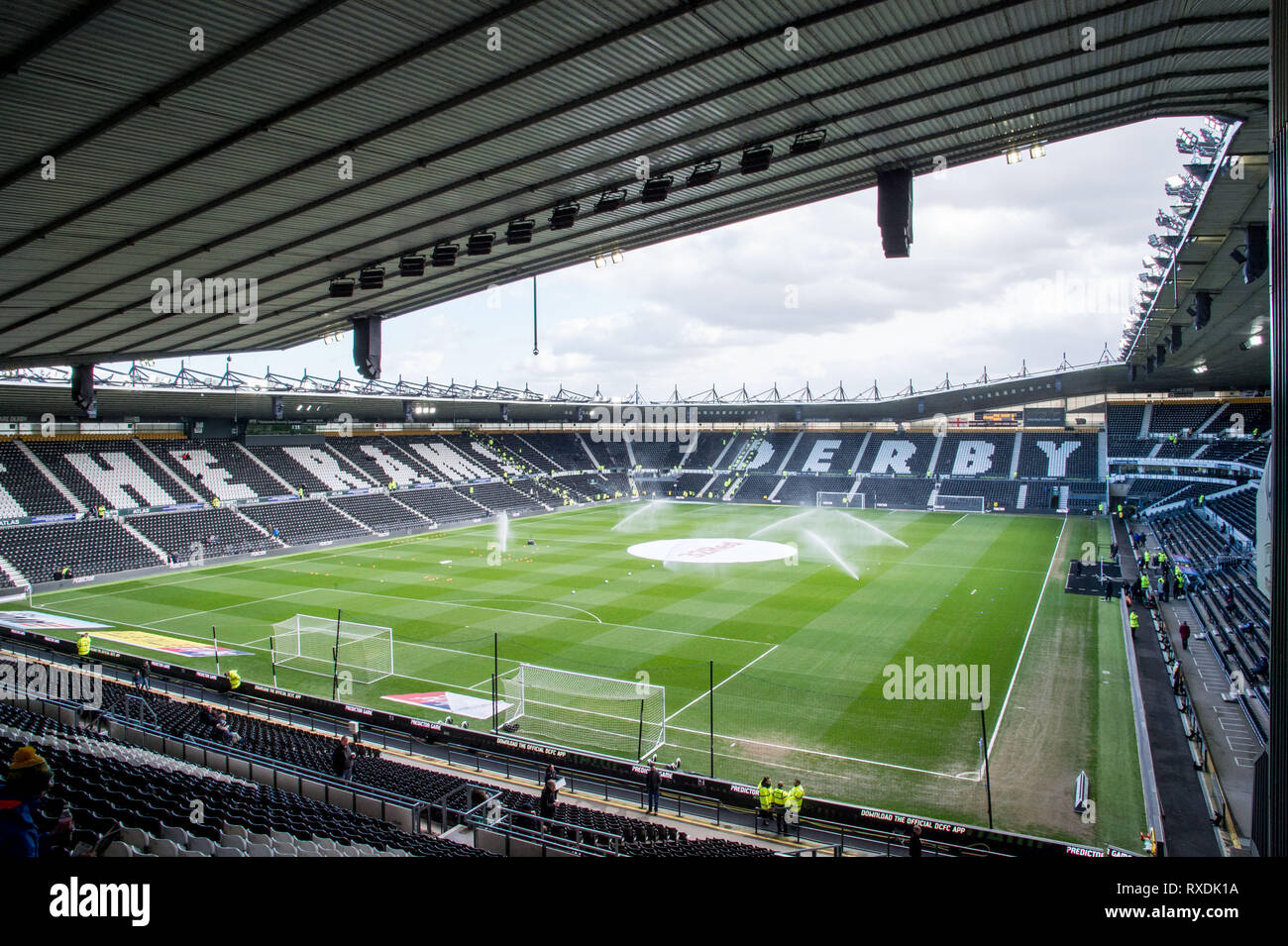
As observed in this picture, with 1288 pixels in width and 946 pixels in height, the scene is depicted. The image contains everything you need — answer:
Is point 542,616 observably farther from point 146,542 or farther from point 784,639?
point 146,542

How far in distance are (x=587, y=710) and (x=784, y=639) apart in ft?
25.9

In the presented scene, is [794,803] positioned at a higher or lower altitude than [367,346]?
lower

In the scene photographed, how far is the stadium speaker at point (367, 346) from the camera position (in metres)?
19.5

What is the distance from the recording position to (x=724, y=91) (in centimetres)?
1071

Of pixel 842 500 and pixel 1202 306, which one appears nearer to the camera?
pixel 1202 306

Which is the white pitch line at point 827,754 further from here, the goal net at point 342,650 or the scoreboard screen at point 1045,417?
the scoreboard screen at point 1045,417

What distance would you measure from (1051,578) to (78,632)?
37354 millimetres

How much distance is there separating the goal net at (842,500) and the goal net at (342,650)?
146ft

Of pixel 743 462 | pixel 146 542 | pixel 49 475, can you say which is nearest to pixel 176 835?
pixel 146 542

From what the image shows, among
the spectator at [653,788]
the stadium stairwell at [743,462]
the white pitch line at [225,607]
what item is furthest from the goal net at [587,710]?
the stadium stairwell at [743,462]

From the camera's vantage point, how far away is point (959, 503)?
5697 centimetres

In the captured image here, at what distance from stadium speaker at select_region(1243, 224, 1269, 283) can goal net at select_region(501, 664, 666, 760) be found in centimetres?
1664
